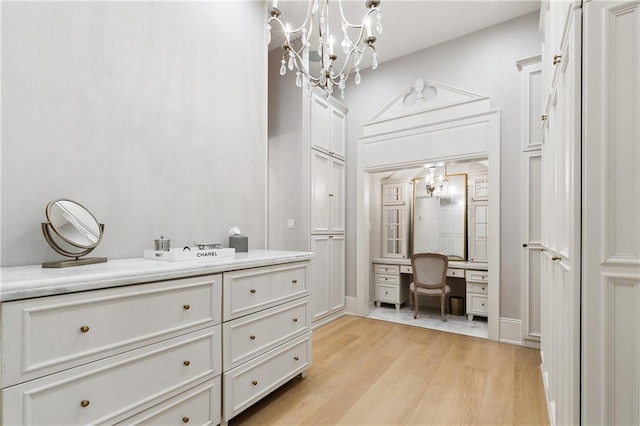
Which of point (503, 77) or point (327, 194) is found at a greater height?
point (503, 77)

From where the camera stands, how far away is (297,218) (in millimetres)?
3467

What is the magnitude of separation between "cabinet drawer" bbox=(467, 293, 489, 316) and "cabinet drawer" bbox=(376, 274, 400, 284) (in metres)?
0.93

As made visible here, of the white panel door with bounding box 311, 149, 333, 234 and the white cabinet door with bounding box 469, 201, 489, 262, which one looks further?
the white cabinet door with bounding box 469, 201, 489, 262

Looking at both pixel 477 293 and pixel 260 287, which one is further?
pixel 477 293

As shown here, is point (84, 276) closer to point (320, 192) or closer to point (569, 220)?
point (569, 220)

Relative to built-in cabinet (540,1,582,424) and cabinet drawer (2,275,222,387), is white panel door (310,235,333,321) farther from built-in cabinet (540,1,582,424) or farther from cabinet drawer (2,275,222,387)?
built-in cabinet (540,1,582,424)

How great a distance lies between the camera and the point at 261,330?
1.88 meters

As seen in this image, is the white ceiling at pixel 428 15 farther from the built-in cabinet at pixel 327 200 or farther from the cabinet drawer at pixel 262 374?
the cabinet drawer at pixel 262 374

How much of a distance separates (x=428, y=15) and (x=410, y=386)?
11.4 feet

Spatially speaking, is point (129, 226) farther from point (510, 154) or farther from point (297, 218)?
point (510, 154)

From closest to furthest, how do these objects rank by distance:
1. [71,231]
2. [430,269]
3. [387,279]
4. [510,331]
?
[71,231]
[510,331]
[430,269]
[387,279]

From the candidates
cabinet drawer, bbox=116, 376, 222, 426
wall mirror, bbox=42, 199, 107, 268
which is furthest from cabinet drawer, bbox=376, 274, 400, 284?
wall mirror, bbox=42, 199, 107, 268

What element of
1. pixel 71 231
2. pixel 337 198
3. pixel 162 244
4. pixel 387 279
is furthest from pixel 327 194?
pixel 71 231

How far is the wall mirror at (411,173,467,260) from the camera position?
14.7 ft
